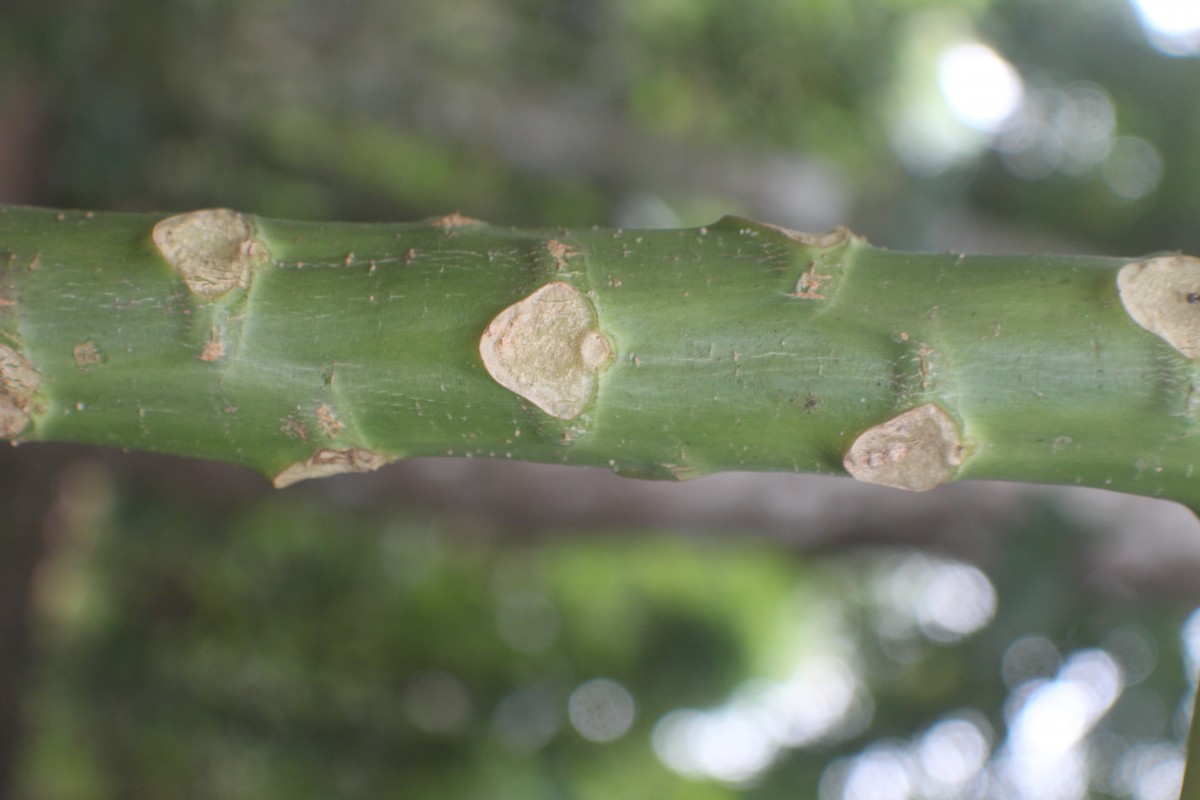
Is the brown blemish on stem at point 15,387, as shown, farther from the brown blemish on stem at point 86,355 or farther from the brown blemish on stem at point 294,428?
the brown blemish on stem at point 294,428

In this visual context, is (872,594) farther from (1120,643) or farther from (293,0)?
(293,0)

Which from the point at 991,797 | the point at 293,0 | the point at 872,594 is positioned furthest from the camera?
the point at 872,594

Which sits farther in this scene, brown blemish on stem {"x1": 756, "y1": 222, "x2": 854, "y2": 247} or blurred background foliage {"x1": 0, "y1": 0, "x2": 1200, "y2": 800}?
blurred background foliage {"x1": 0, "y1": 0, "x2": 1200, "y2": 800}

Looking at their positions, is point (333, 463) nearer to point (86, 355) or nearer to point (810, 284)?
point (86, 355)

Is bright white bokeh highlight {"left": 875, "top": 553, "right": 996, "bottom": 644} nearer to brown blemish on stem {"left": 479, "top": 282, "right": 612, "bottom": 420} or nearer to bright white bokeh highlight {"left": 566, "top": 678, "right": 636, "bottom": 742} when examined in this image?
bright white bokeh highlight {"left": 566, "top": 678, "right": 636, "bottom": 742}

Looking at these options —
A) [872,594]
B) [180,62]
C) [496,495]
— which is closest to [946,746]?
[872,594]

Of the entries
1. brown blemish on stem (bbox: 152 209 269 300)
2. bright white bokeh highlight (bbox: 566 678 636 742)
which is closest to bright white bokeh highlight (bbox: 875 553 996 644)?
bright white bokeh highlight (bbox: 566 678 636 742)

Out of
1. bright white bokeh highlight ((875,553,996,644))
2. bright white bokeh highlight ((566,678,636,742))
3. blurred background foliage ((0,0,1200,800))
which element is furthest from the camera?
bright white bokeh highlight ((566,678,636,742))
